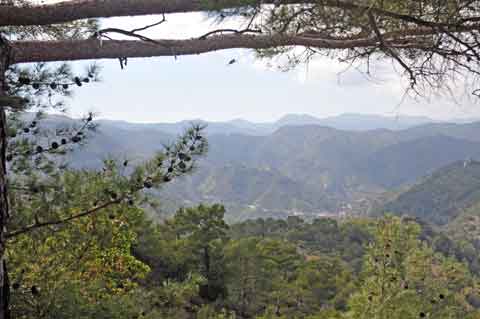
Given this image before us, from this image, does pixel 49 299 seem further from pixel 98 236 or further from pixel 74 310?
pixel 98 236

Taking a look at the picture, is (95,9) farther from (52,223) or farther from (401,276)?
(401,276)

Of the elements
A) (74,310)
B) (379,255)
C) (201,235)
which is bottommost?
(201,235)

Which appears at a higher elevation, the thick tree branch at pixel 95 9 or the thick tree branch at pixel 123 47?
the thick tree branch at pixel 95 9

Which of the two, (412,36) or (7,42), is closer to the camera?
(7,42)

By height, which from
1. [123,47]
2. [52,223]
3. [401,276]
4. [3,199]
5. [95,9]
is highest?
[95,9]

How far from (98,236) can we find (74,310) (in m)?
0.80

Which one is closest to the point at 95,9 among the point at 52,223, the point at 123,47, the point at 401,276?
the point at 123,47

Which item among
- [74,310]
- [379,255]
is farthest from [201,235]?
[74,310]

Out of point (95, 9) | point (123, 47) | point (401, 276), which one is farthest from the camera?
point (401, 276)

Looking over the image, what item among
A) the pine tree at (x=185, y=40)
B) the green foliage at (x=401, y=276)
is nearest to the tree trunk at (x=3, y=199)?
the pine tree at (x=185, y=40)

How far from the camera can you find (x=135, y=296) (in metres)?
4.18

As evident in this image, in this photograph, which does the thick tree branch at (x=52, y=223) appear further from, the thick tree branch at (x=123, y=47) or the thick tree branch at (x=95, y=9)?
the thick tree branch at (x=95, y=9)

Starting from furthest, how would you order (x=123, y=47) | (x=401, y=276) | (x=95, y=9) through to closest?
(x=401, y=276) < (x=123, y=47) < (x=95, y=9)

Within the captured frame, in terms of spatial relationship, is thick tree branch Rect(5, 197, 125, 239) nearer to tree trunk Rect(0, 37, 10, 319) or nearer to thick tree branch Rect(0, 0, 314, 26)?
tree trunk Rect(0, 37, 10, 319)
